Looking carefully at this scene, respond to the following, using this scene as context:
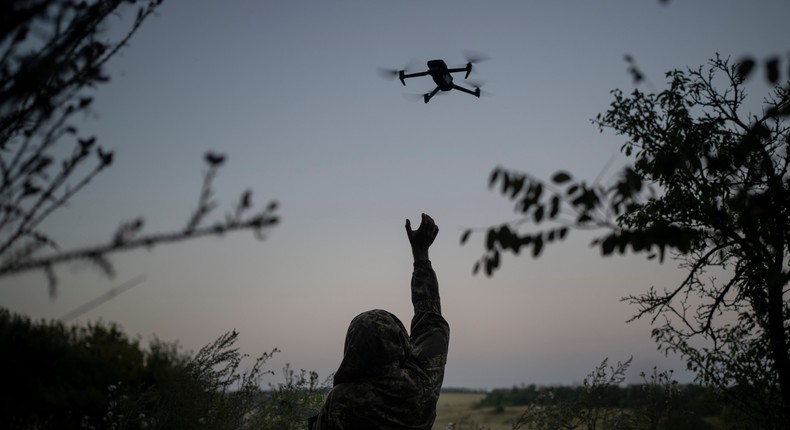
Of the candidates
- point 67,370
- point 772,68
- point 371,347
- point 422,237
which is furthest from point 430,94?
point 67,370

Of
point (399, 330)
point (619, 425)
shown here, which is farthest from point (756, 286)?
point (399, 330)

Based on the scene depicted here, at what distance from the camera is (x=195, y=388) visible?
24.7 ft

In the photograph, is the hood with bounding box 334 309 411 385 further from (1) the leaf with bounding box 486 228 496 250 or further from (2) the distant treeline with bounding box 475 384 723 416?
(2) the distant treeline with bounding box 475 384 723 416

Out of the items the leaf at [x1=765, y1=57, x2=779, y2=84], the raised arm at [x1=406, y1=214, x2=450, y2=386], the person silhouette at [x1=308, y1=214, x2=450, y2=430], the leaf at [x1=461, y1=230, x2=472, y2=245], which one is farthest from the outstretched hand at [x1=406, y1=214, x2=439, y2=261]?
the leaf at [x1=765, y1=57, x2=779, y2=84]

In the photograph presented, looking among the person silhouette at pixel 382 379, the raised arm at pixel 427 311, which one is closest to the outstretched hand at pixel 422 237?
the raised arm at pixel 427 311

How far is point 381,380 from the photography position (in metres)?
4.35

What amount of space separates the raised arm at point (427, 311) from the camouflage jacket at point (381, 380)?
0.04 ft

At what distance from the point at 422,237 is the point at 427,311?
25.0 inches

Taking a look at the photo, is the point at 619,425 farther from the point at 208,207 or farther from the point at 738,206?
the point at 208,207

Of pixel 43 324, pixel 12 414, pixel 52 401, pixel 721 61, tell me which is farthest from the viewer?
pixel 43 324

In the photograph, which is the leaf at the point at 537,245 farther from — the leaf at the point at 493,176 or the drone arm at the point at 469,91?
the drone arm at the point at 469,91

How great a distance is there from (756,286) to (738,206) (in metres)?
6.22

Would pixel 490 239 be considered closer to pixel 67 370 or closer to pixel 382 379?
pixel 382 379

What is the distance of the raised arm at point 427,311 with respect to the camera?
460cm
